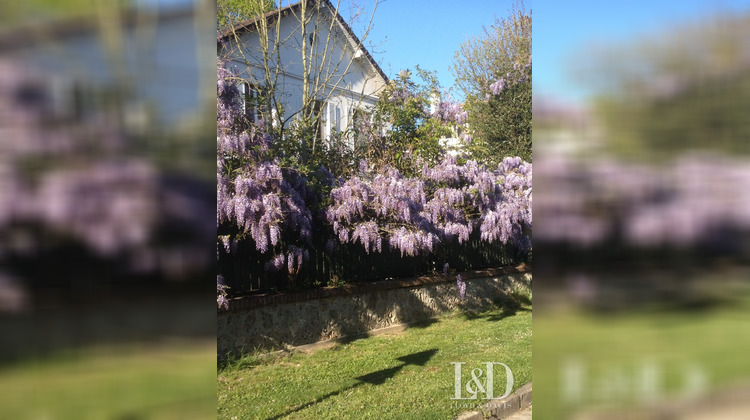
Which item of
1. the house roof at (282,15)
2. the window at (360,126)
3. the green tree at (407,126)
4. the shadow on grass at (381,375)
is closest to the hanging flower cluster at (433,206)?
the green tree at (407,126)

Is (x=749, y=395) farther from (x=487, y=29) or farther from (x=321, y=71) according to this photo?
(x=321, y=71)

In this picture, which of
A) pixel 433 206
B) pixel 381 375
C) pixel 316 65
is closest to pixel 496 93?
pixel 433 206

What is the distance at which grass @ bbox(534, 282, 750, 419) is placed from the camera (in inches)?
48.8

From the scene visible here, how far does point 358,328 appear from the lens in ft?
15.9

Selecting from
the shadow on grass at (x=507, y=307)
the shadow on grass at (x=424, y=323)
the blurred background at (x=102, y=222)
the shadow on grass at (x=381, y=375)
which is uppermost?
the blurred background at (x=102, y=222)

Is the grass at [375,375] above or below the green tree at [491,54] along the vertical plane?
below

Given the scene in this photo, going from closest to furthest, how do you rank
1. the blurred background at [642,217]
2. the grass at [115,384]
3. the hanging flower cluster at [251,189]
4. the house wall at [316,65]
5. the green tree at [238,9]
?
the grass at [115,384]
the blurred background at [642,217]
the hanging flower cluster at [251,189]
the green tree at [238,9]
the house wall at [316,65]

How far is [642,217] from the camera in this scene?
1.23 meters

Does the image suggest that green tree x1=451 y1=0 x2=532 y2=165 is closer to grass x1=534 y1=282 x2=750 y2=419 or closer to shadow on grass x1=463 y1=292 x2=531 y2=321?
shadow on grass x1=463 y1=292 x2=531 y2=321

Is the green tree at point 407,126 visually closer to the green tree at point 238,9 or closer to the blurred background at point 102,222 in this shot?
the green tree at point 238,9

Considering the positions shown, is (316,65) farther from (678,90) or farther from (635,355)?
(635,355)

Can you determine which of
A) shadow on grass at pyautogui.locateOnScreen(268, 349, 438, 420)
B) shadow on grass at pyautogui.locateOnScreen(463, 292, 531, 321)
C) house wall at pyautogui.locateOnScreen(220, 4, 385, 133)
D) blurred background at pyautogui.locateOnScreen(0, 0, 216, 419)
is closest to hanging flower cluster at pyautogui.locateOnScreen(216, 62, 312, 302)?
house wall at pyautogui.locateOnScreen(220, 4, 385, 133)

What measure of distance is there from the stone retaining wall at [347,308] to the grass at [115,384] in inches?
114

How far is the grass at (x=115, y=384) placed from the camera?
2.95 ft
